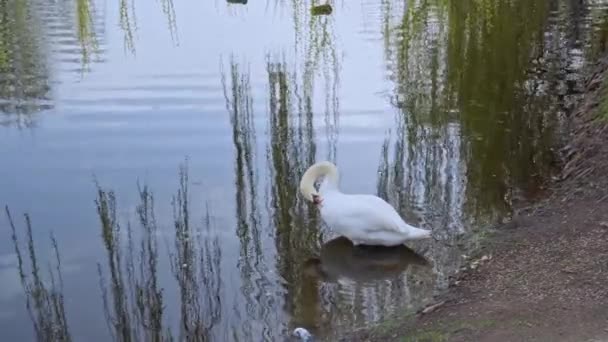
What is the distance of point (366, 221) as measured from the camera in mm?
7574

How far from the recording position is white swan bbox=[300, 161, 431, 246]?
7508 mm

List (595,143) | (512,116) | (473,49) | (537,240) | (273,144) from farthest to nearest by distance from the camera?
(473,49), (512,116), (273,144), (595,143), (537,240)

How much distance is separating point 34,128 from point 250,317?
215 inches

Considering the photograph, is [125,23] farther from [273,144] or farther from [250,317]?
[250,317]

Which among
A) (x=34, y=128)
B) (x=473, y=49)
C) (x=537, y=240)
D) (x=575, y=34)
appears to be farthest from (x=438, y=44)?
(x=537, y=240)

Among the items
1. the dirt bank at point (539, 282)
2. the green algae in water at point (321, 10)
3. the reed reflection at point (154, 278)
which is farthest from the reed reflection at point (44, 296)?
the green algae in water at point (321, 10)

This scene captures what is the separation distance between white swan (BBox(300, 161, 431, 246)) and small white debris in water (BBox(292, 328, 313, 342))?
147 cm

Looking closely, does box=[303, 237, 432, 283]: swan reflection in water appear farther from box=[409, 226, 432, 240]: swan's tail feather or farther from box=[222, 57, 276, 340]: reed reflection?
box=[222, 57, 276, 340]: reed reflection

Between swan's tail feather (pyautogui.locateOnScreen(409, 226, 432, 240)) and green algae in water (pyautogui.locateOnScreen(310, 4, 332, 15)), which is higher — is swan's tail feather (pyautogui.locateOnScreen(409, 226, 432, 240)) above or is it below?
below

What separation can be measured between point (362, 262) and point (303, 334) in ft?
4.90

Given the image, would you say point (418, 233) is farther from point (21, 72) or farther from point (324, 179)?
point (21, 72)

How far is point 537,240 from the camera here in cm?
723

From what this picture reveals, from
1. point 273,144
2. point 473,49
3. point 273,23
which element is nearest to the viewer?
point 273,144

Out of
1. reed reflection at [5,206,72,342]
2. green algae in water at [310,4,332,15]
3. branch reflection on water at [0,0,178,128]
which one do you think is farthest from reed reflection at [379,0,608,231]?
branch reflection on water at [0,0,178,128]
